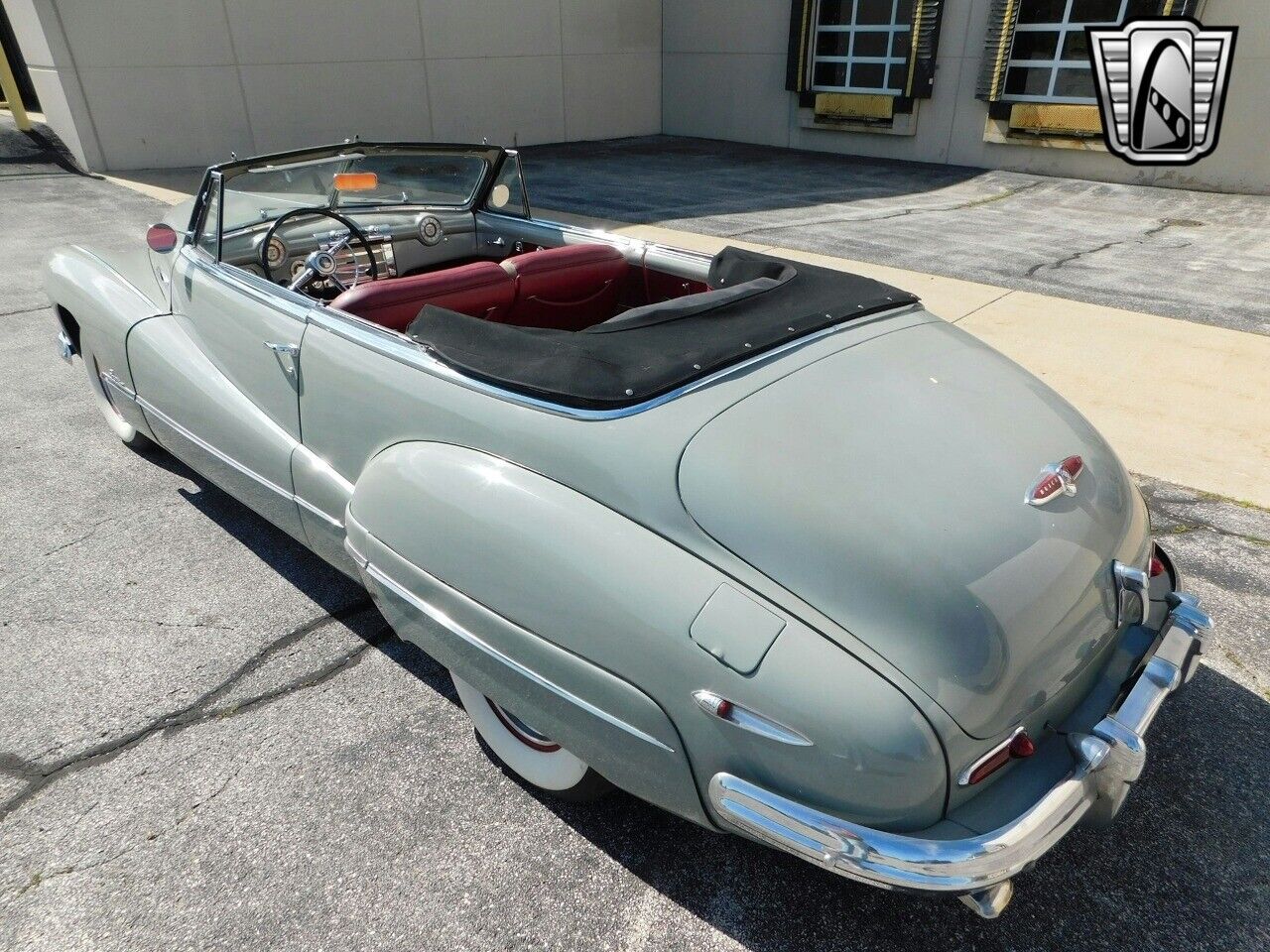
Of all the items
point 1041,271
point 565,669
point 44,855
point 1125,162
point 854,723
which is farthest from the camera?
point 1125,162

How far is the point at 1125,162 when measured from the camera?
11.1m

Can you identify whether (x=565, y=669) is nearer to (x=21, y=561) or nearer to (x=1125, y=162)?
(x=21, y=561)

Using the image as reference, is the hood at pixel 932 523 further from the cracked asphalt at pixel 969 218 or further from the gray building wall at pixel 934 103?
the gray building wall at pixel 934 103

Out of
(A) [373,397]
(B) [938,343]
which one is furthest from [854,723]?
(A) [373,397]

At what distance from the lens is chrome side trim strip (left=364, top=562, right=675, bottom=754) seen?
1.68 m

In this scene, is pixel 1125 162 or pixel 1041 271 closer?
pixel 1041 271

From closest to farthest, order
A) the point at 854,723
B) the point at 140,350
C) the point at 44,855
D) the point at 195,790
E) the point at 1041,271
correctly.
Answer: the point at 854,723 → the point at 44,855 → the point at 195,790 → the point at 140,350 → the point at 1041,271

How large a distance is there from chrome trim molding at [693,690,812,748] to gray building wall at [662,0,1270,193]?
12.1 metres

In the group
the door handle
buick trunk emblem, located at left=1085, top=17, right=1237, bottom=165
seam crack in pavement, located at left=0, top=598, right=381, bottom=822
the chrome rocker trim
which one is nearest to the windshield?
the door handle

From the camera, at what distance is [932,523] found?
168 cm

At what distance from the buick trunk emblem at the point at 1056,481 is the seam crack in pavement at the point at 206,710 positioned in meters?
2.04

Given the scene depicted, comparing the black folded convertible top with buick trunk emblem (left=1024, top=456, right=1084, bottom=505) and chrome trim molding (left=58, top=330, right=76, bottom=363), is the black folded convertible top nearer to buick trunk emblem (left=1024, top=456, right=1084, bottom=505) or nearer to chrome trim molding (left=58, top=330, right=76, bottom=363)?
buick trunk emblem (left=1024, top=456, right=1084, bottom=505)

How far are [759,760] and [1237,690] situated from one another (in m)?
1.91

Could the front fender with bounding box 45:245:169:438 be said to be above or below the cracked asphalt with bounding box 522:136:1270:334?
above
